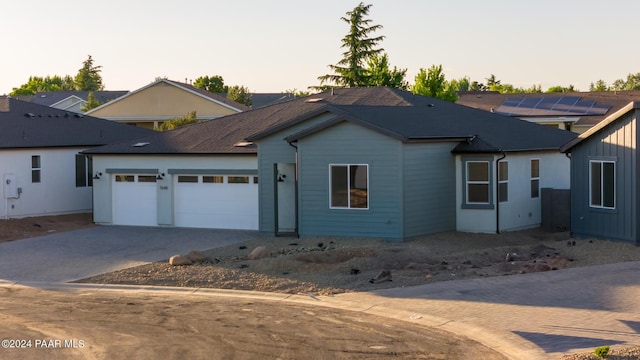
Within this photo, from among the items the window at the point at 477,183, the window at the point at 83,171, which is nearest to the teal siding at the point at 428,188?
the window at the point at 477,183

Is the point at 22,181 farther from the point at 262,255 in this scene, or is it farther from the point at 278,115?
the point at 262,255

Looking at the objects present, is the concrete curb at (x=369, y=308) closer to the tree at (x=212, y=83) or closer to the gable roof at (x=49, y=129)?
the gable roof at (x=49, y=129)

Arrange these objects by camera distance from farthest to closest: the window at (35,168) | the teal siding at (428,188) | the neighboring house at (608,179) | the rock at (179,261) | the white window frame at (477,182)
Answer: the window at (35,168)
the white window frame at (477,182)
the teal siding at (428,188)
the neighboring house at (608,179)
the rock at (179,261)

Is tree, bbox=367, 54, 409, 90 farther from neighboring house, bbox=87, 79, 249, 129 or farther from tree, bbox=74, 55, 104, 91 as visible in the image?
tree, bbox=74, 55, 104, 91

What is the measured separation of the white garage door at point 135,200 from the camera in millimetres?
33250

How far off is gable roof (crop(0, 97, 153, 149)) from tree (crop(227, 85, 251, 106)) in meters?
49.3

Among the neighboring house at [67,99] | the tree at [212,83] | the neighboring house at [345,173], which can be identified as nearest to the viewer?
the neighboring house at [345,173]

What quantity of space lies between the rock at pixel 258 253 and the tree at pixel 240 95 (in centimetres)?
6757

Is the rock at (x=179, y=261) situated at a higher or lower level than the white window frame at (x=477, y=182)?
lower

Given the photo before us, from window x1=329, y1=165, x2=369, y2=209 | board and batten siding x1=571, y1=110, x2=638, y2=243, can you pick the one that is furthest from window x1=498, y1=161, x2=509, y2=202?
window x1=329, y1=165, x2=369, y2=209

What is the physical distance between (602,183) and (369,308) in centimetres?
1075

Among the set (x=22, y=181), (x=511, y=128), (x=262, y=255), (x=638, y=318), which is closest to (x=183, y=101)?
(x=22, y=181)

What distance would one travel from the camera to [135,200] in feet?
110

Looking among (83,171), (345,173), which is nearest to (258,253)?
(345,173)
